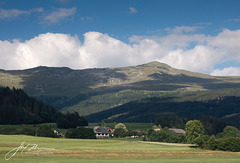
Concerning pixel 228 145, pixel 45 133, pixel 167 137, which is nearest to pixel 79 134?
pixel 45 133

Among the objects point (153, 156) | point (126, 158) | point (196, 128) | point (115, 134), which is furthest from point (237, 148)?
point (115, 134)

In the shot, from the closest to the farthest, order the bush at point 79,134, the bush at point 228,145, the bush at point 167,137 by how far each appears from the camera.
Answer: the bush at point 228,145
the bush at point 167,137
the bush at point 79,134

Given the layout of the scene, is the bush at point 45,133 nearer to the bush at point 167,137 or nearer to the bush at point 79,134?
the bush at point 79,134

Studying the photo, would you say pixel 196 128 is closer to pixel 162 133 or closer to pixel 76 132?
pixel 162 133

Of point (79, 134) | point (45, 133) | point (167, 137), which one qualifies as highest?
point (45, 133)

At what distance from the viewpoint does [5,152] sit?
75125 mm

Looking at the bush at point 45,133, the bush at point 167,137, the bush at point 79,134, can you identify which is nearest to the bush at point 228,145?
the bush at point 167,137

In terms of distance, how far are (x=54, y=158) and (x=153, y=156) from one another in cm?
2713

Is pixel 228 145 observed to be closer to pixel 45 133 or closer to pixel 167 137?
pixel 167 137

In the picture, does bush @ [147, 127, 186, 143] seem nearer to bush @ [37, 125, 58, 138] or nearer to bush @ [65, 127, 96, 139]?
bush @ [65, 127, 96, 139]

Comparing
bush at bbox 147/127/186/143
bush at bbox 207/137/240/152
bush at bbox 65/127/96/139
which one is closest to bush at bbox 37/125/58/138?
bush at bbox 65/127/96/139

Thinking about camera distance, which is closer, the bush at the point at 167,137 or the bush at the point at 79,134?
the bush at the point at 167,137

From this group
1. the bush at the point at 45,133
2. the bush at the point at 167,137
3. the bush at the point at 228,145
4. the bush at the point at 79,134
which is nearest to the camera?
the bush at the point at 228,145

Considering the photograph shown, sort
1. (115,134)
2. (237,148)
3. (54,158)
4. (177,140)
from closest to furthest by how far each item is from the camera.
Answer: (54,158) < (237,148) < (177,140) < (115,134)
